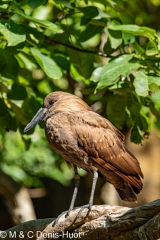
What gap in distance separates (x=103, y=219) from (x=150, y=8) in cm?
500

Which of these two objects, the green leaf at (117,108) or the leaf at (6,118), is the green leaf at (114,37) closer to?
the green leaf at (117,108)

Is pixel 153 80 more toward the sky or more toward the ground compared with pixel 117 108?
more toward the sky

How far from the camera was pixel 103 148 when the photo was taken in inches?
207

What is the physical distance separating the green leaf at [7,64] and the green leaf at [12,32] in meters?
0.41

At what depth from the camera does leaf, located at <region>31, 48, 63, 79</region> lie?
16.7ft

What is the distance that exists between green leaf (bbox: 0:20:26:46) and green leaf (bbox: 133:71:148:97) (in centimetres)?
89

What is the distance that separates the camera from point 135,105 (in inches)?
218

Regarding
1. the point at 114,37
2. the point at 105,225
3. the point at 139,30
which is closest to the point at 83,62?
the point at 114,37

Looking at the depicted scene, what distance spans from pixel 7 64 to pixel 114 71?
0.90m

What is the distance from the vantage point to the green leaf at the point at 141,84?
15.4ft

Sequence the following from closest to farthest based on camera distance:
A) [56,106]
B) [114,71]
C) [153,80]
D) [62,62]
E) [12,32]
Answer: [12,32] → [153,80] → [114,71] → [56,106] → [62,62]

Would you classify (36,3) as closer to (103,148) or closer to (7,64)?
(7,64)

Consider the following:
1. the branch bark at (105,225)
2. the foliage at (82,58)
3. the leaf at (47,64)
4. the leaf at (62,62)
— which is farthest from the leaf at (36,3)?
the branch bark at (105,225)

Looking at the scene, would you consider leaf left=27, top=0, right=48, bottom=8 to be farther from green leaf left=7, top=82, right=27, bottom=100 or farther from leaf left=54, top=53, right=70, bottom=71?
green leaf left=7, top=82, right=27, bottom=100
